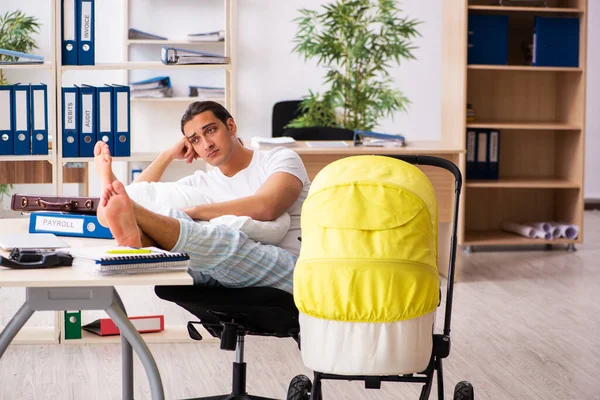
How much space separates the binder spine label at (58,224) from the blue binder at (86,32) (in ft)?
3.84

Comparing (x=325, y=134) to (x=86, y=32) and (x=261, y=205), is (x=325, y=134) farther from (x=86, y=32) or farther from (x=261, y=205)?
(x=261, y=205)

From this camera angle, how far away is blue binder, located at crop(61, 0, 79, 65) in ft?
11.3

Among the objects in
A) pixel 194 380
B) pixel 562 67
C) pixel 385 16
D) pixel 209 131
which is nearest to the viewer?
pixel 209 131

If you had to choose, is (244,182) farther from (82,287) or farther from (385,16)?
(385,16)

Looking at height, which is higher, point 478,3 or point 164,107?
point 478,3

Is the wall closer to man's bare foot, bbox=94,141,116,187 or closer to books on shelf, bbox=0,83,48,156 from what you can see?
books on shelf, bbox=0,83,48,156

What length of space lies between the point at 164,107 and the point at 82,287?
18.5ft

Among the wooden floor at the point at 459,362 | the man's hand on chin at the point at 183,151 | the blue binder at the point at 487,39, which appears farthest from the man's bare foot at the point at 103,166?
the blue binder at the point at 487,39

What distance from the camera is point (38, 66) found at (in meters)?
3.46

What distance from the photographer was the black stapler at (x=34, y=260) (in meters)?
1.93

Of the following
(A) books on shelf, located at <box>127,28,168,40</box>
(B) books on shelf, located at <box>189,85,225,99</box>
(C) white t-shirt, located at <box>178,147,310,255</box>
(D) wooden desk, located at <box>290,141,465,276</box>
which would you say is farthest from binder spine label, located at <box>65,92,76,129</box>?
(A) books on shelf, located at <box>127,28,168,40</box>

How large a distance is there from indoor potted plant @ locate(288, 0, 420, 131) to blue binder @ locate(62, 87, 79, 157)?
11.2 feet

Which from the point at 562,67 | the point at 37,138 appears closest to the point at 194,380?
the point at 37,138

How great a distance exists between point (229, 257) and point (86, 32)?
1.47m
